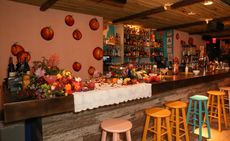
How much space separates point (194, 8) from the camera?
14.1ft

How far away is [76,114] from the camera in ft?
7.00

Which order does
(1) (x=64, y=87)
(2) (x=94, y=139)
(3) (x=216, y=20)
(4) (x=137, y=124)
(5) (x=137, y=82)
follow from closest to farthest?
(1) (x=64, y=87) → (2) (x=94, y=139) → (5) (x=137, y=82) → (4) (x=137, y=124) → (3) (x=216, y=20)

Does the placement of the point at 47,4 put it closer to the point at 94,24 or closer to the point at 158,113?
the point at 94,24

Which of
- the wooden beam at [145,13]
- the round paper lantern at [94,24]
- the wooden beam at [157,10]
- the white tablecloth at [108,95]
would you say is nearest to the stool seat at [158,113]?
the white tablecloth at [108,95]

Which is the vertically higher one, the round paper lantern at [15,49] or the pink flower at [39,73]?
the round paper lantern at [15,49]

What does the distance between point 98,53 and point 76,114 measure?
3293mm

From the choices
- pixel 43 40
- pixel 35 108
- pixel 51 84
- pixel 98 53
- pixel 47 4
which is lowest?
pixel 35 108

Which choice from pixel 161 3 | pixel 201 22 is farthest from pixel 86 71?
pixel 201 22

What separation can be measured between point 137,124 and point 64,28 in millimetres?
3036

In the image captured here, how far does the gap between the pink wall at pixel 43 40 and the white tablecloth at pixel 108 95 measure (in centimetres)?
261

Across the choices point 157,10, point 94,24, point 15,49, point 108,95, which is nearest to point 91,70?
point 94,24

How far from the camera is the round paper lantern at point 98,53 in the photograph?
17.1 feet

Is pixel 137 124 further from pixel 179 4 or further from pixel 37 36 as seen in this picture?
pixel 37 36

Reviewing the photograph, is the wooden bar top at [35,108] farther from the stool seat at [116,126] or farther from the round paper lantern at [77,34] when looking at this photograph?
the round paper lantern at [77,34]
